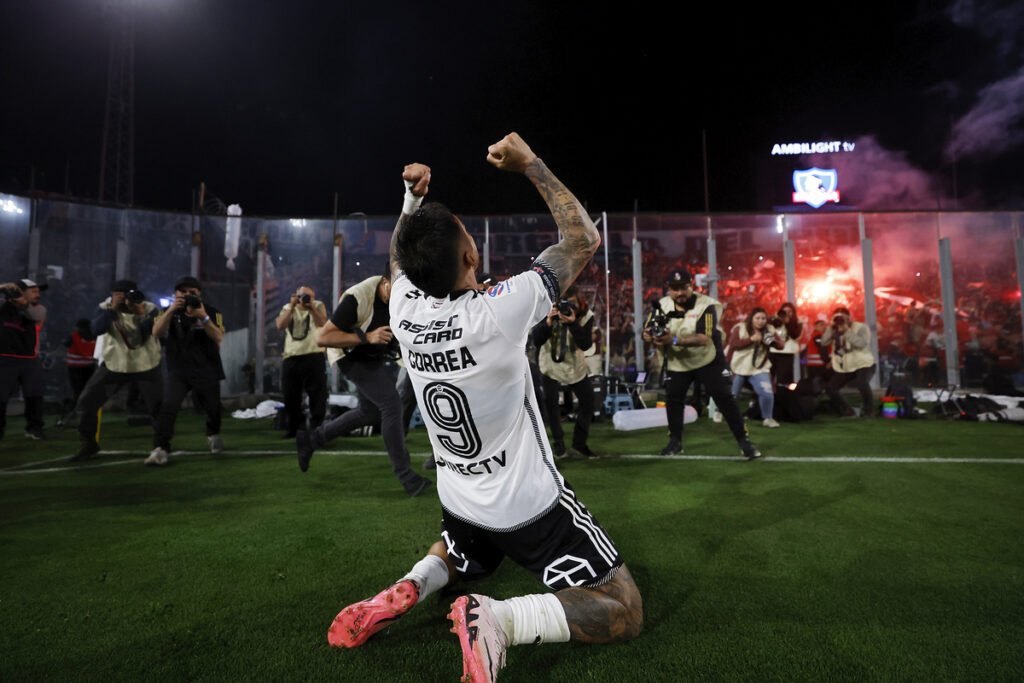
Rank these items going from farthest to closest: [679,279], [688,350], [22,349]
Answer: [22,349] → [679,279] → [688,350]

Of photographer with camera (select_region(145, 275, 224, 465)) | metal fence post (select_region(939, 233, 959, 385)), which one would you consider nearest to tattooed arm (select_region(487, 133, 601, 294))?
photographer with camera (select_region(145, 275, 224, 465))

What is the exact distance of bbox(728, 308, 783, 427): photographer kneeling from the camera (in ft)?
25.6

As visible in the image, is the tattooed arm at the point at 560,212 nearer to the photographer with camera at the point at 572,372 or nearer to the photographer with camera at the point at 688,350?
the photographer with camera at the point at 572,372

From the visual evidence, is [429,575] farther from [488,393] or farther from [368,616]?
[488,393]

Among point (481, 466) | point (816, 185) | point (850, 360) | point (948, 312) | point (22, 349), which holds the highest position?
point (816, 185)

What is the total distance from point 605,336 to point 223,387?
9.88 metres

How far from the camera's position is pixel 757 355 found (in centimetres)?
801

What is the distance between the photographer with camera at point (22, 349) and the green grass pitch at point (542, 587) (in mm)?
2748

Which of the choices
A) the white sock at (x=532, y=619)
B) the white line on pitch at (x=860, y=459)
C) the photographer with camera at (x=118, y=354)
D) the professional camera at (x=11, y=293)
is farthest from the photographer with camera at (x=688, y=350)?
the professional camera at (x=11, y=293)

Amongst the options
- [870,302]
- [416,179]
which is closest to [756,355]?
[416,179]

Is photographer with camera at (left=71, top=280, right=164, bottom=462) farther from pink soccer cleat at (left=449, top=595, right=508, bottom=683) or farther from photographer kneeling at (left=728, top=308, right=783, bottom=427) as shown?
photographer kneeling at (left=728, top=308, right=783, bottom=427)

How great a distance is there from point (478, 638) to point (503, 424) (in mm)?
658

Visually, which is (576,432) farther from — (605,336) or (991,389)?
(991,389)

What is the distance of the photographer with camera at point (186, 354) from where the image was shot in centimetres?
546
